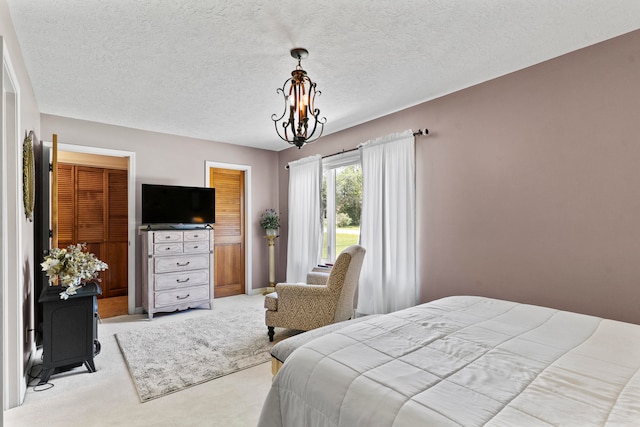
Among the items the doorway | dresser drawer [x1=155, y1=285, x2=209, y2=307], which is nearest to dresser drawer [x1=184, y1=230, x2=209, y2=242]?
dresser drawer [x1=155, y1=285, x2=209, y2=307]

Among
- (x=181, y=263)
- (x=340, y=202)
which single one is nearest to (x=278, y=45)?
(x=340, y=202)

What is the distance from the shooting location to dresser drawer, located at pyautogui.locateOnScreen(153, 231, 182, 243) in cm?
433

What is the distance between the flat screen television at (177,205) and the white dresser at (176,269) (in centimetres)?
26

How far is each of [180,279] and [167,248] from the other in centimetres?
47

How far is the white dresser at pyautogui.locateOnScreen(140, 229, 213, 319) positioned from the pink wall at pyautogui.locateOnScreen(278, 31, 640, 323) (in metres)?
3.00

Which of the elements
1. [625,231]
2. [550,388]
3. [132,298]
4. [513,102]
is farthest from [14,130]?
[625,231]

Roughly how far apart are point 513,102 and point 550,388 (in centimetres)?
257

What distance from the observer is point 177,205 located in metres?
4.70

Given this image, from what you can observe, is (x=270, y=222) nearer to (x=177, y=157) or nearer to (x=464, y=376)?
(x=177, y=157)

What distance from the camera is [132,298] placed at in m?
4.54

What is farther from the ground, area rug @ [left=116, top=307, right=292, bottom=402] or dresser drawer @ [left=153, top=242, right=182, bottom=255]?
dresser drawer @ [left=153, top=242, right=182, bottom=255]

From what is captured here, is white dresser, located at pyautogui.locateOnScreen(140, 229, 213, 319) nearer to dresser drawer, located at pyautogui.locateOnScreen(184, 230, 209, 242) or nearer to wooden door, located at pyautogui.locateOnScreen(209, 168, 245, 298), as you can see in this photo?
dresser drawer, located at pyautogui.locateOnScreen(184, 230, 209, 242)

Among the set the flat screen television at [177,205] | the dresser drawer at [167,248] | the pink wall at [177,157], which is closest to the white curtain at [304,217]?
the pink wall at [177,157]

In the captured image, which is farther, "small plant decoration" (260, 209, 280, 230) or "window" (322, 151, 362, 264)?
"small plant decoration" (260, 209, 280, 230)
